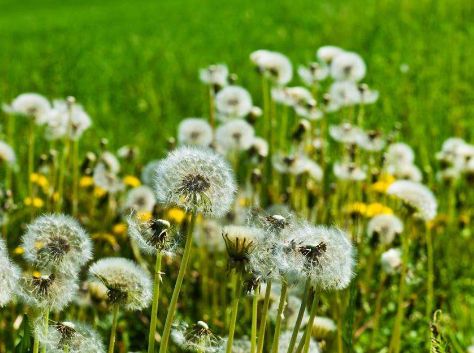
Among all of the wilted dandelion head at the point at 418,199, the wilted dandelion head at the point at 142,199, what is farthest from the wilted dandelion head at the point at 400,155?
the wilted dandelion head at the point at 142,199

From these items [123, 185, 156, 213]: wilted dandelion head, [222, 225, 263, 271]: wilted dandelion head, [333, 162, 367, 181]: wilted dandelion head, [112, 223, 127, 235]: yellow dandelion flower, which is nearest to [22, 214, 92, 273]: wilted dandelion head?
[222, 225, 263, 271]: wilted dandelion head

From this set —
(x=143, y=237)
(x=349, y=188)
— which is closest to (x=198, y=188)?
(x=143, y=237)

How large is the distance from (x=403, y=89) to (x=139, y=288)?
13.7ft

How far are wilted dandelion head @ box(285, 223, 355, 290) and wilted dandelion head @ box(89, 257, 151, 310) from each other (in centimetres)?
30

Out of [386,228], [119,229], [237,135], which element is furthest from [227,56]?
[386,228]

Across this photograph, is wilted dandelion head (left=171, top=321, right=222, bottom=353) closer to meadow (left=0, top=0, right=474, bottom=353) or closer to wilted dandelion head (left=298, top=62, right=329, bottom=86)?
meadow (left=0, top=0, right=474, bottom=353)

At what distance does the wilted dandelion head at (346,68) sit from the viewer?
314 centimetres

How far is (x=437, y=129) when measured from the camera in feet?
15.3

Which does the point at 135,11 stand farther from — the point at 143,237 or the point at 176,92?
the point at 143,237

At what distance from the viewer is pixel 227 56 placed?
305 inches

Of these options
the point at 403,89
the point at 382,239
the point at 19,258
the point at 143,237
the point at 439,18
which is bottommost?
the point at 19,258

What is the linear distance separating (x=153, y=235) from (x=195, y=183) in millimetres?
114

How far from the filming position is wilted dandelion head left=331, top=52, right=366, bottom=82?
314 cm

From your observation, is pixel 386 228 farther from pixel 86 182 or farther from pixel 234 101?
pixel 86 182
